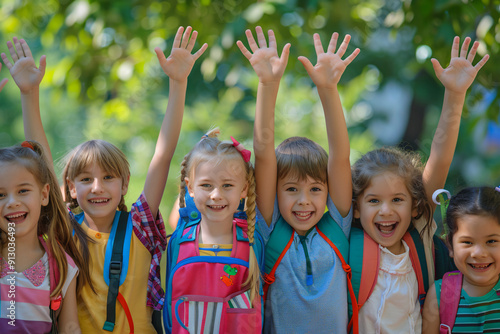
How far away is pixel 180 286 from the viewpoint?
7.59 feet

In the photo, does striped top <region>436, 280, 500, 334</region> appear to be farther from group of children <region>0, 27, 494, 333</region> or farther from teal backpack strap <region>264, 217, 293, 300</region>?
teal backpack strap <region>264, 217, 293, 300</region>

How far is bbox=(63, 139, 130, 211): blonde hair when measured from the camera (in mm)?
2471

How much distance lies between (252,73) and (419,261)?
124 inches

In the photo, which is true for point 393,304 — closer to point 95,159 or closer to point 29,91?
point 95,159

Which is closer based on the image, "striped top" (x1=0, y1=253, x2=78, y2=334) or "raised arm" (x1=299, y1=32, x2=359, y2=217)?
"striped top" (x1=0, y1=253, x2=78, y2=334)

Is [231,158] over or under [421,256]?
over

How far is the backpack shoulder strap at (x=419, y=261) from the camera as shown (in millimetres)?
2447

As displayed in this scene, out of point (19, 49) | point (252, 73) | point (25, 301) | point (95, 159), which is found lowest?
point (25, 301)

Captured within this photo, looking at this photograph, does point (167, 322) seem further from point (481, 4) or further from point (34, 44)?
point (34, 44)

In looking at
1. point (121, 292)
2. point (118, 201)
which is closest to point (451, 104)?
point (118, 201)

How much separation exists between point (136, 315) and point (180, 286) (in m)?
0.27

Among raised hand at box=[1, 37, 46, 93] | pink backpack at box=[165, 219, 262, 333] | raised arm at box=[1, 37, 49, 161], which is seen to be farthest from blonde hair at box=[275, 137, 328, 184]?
raised hand at box=[1, 37, 46, 93]

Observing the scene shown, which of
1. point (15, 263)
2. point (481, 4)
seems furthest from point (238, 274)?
point (481, 4)

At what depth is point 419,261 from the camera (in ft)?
8.15
